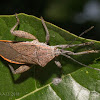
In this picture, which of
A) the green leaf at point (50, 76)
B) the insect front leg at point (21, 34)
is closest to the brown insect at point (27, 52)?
the insect front leg at point (21, 34)

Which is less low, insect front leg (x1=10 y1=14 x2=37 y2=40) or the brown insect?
insect front leg (x1=10 y1=14 x2=37 y2=40)

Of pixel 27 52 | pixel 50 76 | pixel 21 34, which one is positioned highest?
pixel 21 34

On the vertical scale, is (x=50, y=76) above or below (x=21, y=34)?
below

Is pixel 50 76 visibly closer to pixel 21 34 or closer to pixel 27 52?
pixel 27 52

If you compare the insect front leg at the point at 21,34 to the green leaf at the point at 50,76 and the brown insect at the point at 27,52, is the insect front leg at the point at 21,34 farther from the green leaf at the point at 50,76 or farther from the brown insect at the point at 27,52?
the green leaf at the point at 50,76

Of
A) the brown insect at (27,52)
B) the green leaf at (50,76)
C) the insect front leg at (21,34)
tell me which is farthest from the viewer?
the brown insect at (27,52)

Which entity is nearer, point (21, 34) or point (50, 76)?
point (50, 76)

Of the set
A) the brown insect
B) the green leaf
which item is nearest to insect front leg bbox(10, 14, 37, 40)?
the brown insect

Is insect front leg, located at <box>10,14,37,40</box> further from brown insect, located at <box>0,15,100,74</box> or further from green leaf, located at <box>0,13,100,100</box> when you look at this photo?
green leaf, located at <box>0,13,100,100</box>

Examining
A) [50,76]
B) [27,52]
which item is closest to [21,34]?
[27,52]
